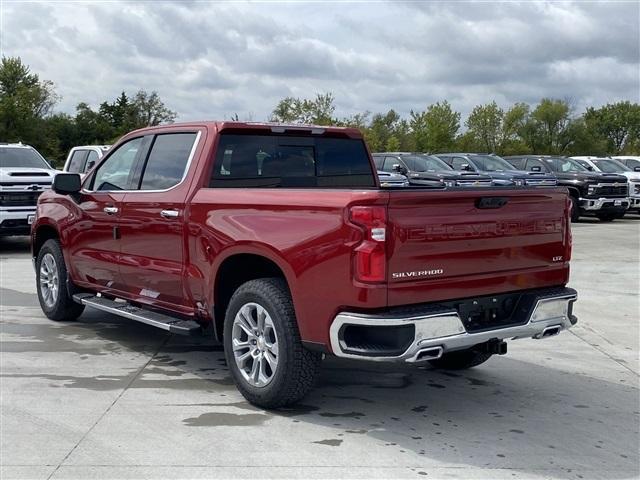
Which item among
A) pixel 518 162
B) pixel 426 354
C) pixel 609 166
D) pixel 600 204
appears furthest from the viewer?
pixel 518 162

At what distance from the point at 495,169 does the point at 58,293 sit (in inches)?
678

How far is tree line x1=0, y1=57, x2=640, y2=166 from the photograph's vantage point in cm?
5234

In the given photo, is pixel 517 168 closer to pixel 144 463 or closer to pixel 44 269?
pixel 44 269

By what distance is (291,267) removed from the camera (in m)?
A: 4.90

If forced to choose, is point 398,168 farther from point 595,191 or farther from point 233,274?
point 233,274

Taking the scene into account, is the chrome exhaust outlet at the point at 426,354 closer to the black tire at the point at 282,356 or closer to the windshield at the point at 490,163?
the black tire at the point at 282,356

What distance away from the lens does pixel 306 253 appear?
15.7ft

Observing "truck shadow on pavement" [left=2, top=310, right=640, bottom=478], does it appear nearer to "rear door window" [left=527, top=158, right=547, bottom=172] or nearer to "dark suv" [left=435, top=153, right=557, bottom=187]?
"dark suv" [left=435, top=153, right=557, bottom=187]

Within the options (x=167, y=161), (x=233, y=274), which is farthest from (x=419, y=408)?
(x=167, y=161)

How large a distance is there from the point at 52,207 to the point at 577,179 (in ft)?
57.8

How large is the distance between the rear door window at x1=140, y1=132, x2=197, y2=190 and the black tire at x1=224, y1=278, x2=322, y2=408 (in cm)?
137

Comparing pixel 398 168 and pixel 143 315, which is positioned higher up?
pixel 398 168

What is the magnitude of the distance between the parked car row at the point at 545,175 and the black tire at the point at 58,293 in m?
13.1

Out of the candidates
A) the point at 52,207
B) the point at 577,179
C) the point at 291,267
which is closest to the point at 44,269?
the point at 52,207
